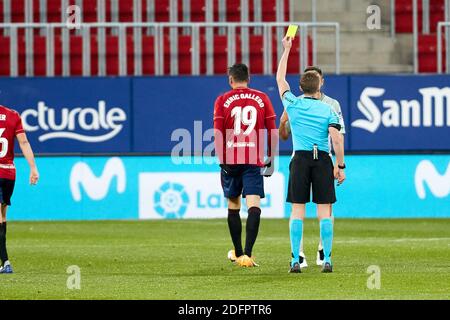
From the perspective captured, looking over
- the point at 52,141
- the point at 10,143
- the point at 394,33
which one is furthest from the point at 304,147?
the point at 394,33

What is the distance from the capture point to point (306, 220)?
2208cm

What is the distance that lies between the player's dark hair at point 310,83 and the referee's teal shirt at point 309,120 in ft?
0.31

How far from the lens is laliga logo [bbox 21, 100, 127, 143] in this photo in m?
22.8

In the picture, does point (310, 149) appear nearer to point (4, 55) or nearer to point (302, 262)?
point (302, 262)

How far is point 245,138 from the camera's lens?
44.6ft

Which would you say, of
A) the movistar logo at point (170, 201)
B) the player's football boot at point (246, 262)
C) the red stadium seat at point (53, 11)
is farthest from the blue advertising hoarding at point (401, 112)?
the player's football boot at point (246, 262)

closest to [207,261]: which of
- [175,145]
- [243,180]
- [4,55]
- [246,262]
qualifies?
[246,262]

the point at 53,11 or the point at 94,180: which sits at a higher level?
the point at 53,11

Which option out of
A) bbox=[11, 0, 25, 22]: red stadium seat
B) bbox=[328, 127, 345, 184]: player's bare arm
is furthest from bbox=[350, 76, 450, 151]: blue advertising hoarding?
bbox=[328, 127, 345, 184]: player's bare arm

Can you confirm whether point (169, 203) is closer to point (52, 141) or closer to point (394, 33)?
point (52, 141)

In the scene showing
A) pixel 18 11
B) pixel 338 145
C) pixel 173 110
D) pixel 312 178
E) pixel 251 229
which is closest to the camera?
pixel 338 145

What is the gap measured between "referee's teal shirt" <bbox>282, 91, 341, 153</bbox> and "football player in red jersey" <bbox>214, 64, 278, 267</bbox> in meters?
0.90

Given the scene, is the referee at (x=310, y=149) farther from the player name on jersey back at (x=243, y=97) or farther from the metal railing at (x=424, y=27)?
the metal railing at (x=424, y=27)

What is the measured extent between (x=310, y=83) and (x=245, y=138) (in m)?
1.32
